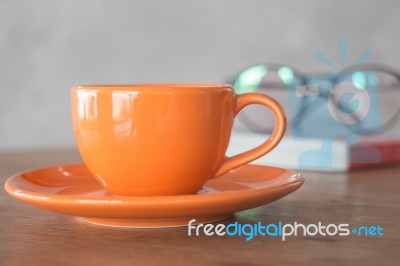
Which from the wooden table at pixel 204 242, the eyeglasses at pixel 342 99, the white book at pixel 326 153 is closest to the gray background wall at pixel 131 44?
the eyeglasses at pixel 342 99

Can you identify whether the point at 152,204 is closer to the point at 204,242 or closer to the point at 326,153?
the point at 204,242

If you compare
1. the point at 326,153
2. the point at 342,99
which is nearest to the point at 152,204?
the point at 326,153

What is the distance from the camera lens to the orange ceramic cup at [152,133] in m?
0.51

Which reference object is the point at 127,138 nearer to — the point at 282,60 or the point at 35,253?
the point at 35,253

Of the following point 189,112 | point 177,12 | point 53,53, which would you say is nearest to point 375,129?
point 189,112

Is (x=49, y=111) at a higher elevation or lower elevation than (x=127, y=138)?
lower

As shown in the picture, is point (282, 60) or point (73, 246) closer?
point (73, 246)

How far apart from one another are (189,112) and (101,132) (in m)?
0.08

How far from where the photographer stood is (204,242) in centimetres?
46

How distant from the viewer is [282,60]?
2.03m

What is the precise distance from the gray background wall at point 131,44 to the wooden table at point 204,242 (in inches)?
56.2
